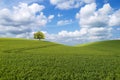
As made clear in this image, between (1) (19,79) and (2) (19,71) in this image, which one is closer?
(1) (19,79)

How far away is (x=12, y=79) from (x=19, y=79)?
0.67m

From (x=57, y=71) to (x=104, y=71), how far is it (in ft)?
18.6

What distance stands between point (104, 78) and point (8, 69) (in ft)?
34.0

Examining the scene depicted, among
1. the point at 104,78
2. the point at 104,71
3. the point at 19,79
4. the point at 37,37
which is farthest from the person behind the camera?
the point at 37,37

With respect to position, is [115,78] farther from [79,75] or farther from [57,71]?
[57,71]

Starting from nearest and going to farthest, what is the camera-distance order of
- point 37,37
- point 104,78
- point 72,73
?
point 104,78 → point 72,73 → point 37,37

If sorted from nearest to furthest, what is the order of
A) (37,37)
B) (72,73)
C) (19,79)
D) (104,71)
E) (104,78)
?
(19,79), (104,78), (72,73), (104,71), (37,37)

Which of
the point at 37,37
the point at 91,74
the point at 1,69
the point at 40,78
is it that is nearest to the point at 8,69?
the point at 1,69

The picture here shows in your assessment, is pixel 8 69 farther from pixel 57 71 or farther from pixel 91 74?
pixel 91 74

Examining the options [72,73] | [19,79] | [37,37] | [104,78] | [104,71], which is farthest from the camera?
[37,37]

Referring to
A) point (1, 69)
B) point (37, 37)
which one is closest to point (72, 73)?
point (1, 69)

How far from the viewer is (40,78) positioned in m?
20.4

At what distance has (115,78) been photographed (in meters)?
21.5

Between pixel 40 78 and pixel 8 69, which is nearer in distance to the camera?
pixel 40 78
